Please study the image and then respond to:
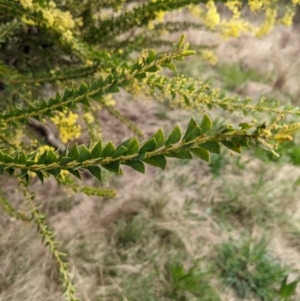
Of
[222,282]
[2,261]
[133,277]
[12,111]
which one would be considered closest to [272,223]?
[222,282]

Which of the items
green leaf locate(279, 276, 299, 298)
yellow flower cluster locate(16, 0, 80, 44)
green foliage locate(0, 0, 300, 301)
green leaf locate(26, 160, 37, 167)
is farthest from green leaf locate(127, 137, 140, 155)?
green leaf locate(279, 276, 299, 298)

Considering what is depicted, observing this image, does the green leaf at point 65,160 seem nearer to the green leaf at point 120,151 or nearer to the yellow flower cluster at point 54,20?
the green leaf at point 120,151

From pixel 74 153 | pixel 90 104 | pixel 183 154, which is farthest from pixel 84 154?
pixel 90 104

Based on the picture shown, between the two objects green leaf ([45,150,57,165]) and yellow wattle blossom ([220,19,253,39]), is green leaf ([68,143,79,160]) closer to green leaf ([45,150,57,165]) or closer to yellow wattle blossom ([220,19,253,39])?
green leaf ([45,150,57,165])

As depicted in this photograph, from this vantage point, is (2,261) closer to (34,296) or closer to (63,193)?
(34,296)

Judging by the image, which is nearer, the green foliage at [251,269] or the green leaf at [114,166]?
the green leaf at [114,166]

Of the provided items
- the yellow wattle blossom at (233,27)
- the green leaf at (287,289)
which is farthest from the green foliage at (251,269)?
the yellow wattle blossom at (233,27)
